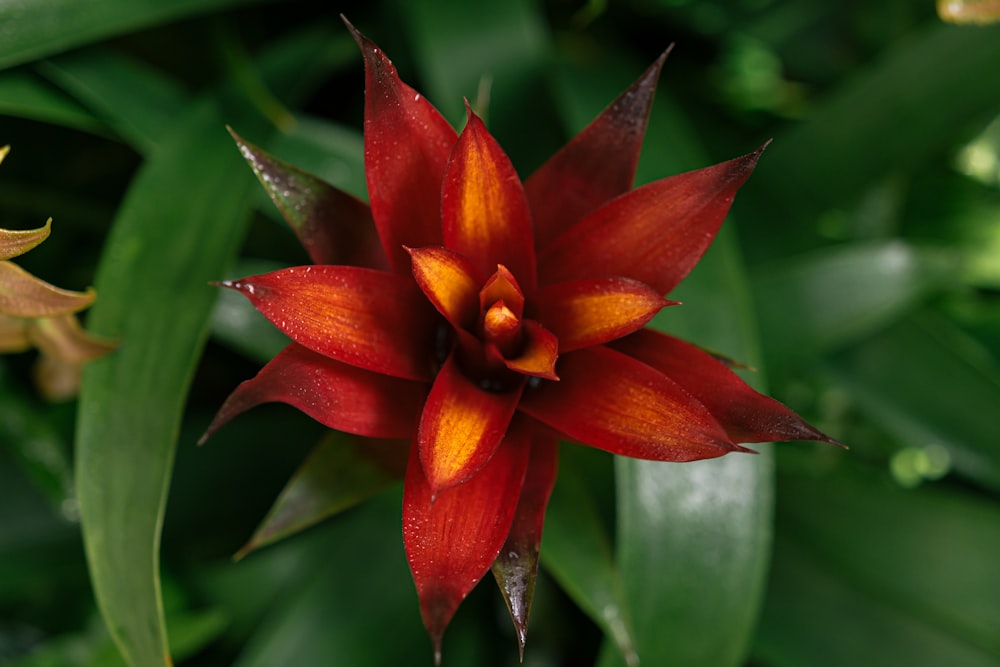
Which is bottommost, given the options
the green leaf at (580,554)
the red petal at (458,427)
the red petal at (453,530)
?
the green leaf at (580,554)

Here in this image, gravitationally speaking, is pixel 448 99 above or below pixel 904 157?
above

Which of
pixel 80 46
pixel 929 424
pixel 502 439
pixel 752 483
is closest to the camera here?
pixel 502 439

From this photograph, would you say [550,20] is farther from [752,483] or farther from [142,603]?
[142,603]

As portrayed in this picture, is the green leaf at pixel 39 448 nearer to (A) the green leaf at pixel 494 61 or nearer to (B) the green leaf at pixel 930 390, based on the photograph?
(A) the green leaf at pixel 494 61

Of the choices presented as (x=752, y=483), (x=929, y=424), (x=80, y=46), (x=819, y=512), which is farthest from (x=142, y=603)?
(x=929, y=424)

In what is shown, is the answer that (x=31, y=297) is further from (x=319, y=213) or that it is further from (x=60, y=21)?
(x=60, y=21)

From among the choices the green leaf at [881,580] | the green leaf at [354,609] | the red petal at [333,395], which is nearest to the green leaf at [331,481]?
the red petal at [333,395]

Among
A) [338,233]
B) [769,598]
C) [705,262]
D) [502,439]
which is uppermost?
[338,233]
